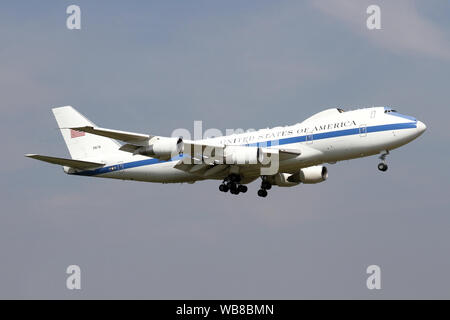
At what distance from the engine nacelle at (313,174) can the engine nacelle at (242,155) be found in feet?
25.5

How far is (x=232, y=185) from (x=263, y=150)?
518cm

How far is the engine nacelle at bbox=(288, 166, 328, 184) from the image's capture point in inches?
2482

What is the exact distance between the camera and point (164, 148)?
55.7 meters

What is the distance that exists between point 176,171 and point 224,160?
5.21 meters

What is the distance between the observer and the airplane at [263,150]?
55250mm

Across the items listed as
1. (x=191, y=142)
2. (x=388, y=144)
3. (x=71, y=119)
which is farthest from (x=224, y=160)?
(x=71, y=119)

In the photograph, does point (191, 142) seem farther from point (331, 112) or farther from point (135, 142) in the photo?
point (331, 112)

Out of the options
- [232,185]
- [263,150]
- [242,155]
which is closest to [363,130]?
[263,150]

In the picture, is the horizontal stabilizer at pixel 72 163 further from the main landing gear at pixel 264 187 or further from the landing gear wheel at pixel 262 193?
the main landing gear at pixel 264 187

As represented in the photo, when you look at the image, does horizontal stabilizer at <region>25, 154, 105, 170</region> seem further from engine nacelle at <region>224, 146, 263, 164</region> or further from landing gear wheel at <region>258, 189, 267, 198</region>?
landing gear wheel at <region>258, 189, 267, 198</region>

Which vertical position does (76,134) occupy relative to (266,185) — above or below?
above

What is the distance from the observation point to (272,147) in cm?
5803

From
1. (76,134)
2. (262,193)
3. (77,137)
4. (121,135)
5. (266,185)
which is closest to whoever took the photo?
(121,135)

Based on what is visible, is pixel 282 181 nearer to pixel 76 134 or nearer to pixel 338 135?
pixel 338 135
